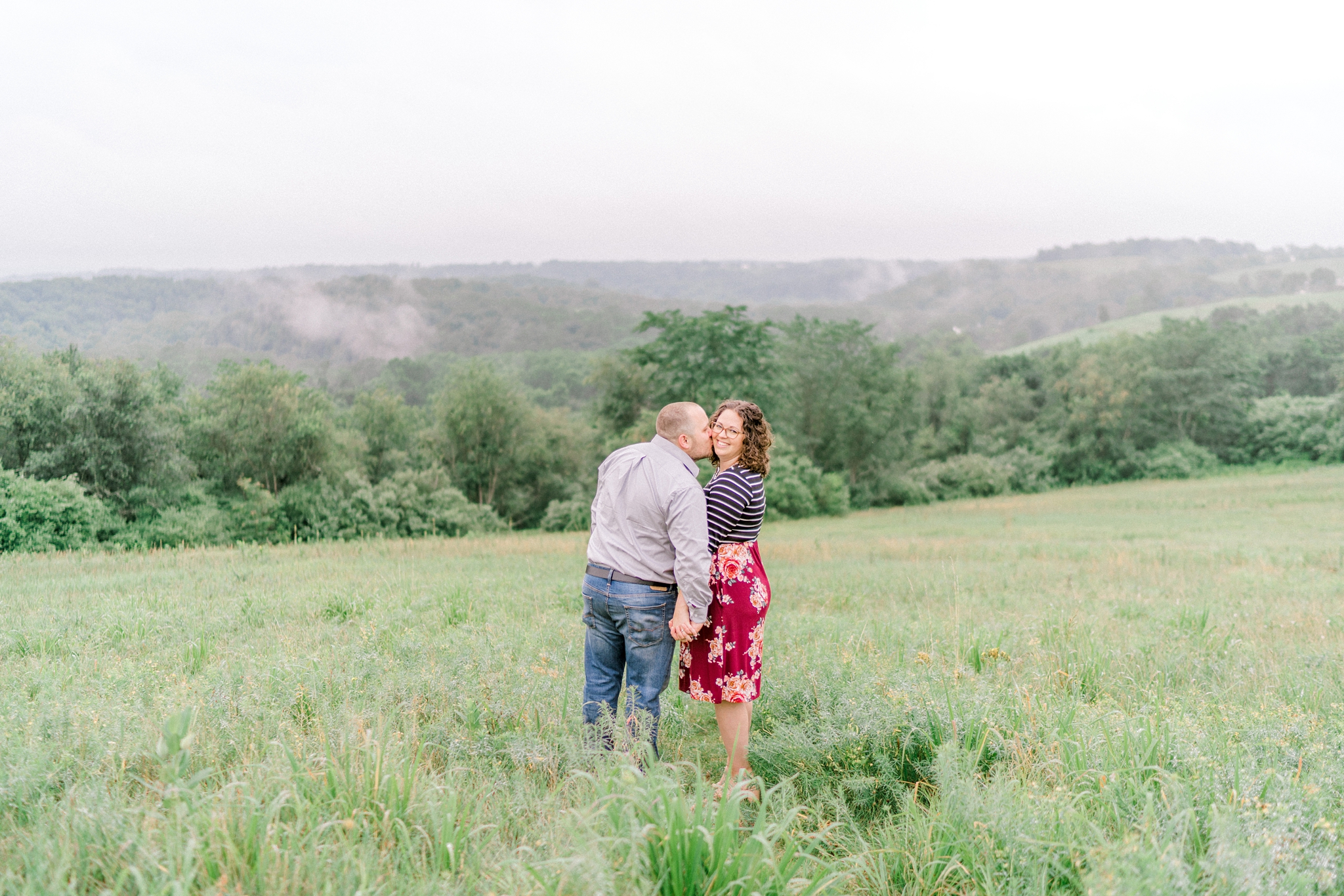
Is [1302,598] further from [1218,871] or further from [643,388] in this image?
[643,388]

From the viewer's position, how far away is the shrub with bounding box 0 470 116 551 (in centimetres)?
2094

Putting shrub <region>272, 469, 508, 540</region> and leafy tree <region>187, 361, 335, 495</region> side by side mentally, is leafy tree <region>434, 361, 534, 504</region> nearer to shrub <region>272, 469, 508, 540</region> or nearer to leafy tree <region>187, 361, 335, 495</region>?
shrub <region>272, 469, 508, 540</region>

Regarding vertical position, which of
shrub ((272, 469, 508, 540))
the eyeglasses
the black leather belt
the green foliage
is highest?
the eyeglasses

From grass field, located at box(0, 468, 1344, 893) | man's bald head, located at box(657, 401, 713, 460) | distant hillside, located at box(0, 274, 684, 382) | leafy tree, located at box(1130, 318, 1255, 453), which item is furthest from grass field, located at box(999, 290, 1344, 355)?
man's bald head, located at box(657, 401, 713, 460)

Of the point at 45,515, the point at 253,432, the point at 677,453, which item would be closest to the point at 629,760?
the point at 677,453

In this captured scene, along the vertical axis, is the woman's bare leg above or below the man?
below

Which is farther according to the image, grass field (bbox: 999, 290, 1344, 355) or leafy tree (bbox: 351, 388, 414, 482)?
grass field (bbox: 999, 290, 1344, 355)

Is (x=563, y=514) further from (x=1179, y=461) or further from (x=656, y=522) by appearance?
(x=1179, y=461)

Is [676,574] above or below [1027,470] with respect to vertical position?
above

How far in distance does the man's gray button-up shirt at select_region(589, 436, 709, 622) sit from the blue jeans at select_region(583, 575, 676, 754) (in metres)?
0.12

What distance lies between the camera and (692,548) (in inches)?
155

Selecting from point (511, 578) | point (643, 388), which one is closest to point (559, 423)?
point (643, 388)

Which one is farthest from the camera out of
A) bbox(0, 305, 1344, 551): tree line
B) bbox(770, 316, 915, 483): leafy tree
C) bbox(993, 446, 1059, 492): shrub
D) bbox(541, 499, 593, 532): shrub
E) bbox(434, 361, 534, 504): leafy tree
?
bbox(993, 446, 1059, 492): shrub

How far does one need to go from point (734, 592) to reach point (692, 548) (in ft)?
1.39
